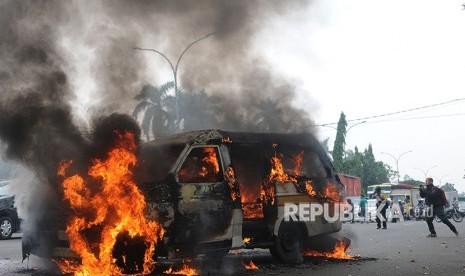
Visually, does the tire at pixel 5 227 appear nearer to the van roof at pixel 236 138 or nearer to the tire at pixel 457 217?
the van roof at pixel 236 138

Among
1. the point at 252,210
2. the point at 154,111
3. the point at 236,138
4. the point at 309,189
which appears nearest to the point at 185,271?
the point at 252,210

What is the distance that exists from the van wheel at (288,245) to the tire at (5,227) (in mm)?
9915

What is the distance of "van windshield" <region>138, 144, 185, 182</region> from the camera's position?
24.9 ft

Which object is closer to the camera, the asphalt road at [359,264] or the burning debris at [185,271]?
the burning debris at [185,271]

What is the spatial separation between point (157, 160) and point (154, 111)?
28.7 ft

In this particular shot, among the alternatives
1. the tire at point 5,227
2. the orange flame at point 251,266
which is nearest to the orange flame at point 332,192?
Answer: the orange flame at point 251,266

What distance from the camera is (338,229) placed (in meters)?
10.0

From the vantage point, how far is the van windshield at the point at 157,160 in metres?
7.59

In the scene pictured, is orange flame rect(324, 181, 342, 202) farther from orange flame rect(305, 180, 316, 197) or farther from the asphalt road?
the asphalt road

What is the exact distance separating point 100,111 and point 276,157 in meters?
3.13

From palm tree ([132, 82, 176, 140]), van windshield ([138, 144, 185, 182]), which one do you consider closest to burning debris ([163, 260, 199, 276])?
van windshield ([138, 144, 185, 182])

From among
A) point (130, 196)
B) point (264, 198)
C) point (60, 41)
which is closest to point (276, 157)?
point (264, 198)

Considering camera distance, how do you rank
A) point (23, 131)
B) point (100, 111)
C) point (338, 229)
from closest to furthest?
point (23, 131), point (100, 111), point (338, 229)

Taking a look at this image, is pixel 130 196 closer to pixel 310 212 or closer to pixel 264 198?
pixel 264 198
